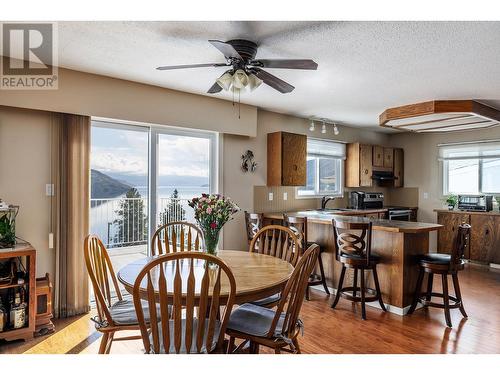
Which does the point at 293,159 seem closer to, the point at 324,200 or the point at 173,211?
the point at 324,200

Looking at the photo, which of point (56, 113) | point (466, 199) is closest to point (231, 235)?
point (56, 113)

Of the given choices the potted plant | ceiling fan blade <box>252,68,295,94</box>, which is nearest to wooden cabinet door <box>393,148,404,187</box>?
the potted plant

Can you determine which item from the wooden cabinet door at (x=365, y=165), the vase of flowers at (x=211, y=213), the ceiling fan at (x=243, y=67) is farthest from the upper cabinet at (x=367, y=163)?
the vase of flowers at (x=211, y=213)

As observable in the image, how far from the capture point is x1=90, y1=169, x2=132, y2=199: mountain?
11.6 ft

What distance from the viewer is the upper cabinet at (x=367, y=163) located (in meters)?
5.90

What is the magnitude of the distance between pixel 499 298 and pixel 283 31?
12.8 ft

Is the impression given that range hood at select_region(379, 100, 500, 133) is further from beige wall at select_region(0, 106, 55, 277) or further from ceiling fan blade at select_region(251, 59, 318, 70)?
beige wall at select_region(0, 106, 55, 277)

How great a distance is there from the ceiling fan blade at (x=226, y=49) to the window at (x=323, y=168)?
334 centimetres

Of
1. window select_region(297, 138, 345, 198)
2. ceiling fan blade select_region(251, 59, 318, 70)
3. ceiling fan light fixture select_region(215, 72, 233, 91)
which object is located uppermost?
ceiling fan blade select_region(251, 59, 318, 70)

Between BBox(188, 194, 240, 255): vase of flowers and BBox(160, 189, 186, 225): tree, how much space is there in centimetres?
192

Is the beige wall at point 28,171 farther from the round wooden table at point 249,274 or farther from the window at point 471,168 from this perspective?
the window at point 471,168

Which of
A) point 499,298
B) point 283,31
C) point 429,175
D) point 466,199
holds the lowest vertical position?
point 499,298

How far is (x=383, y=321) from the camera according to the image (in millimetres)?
3131
